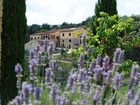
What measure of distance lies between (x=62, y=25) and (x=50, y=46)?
89736 mm

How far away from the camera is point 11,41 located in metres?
Answer: 10.1

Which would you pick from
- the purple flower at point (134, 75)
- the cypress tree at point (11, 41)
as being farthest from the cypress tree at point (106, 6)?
the purple flower at point (134, 75)

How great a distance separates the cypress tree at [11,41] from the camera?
9766mm

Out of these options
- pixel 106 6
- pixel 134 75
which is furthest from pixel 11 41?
pixel 106 6

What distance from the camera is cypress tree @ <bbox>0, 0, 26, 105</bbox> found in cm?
977

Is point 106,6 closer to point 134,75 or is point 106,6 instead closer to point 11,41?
point 11,41

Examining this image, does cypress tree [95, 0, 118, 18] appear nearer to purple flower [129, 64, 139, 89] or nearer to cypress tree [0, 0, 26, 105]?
cypress tree [0, 0, 26, 105]

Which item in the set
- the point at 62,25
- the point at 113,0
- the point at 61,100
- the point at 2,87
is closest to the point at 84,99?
the point at 61,100

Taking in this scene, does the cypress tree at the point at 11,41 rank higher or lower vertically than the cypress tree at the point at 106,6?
lower

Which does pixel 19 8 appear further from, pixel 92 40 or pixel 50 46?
pixel 50 46

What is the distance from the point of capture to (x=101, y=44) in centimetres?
1050

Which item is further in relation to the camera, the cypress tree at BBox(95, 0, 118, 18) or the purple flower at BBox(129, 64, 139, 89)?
the cypress tree at BBox(95, 0, 118, 18)

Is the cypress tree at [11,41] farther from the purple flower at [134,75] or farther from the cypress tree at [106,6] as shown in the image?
the cypress tree at [106,6]

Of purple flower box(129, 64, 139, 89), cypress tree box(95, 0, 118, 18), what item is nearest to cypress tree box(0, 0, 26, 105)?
purple flower box(129, 64, 139, 89)
